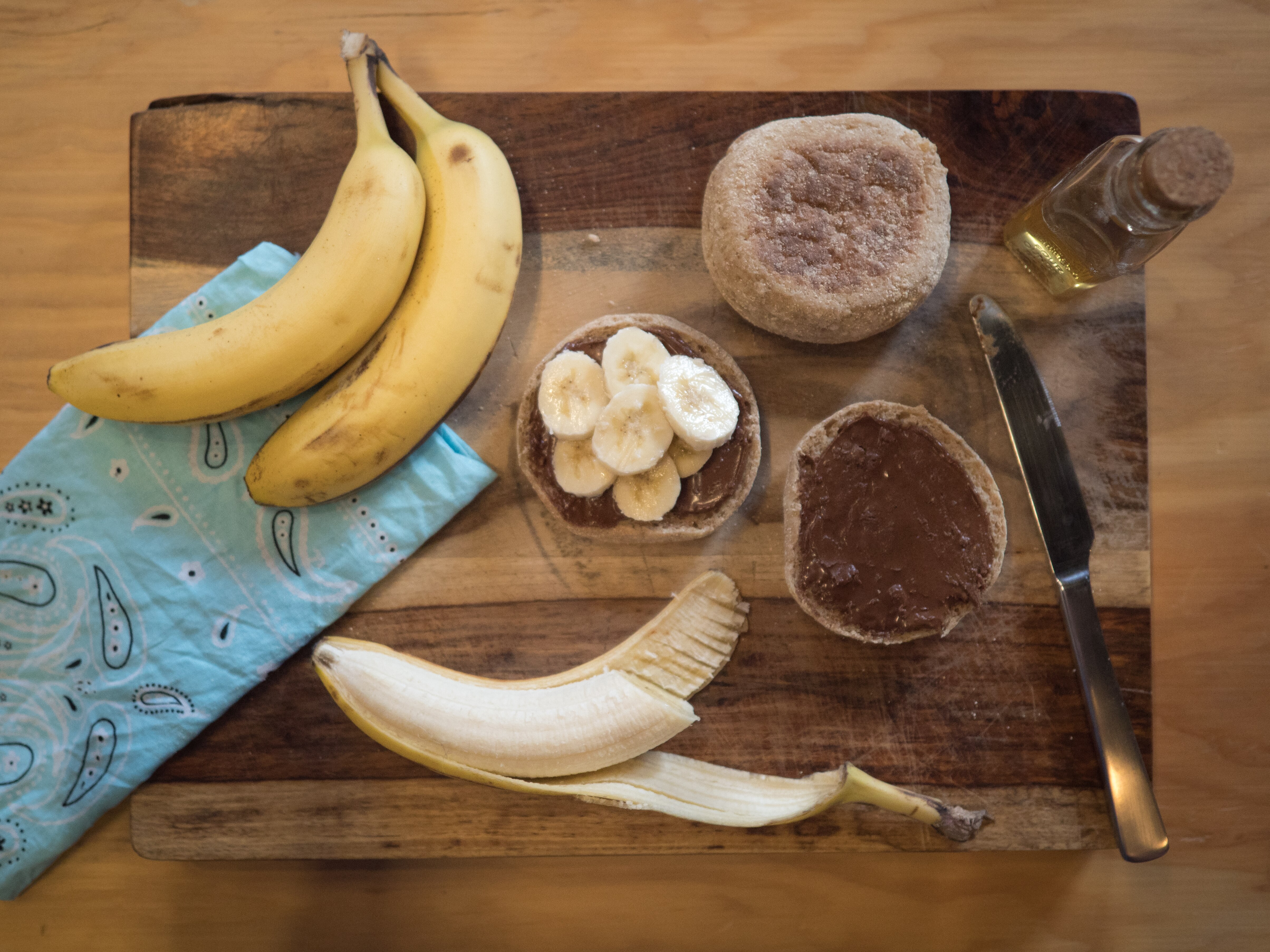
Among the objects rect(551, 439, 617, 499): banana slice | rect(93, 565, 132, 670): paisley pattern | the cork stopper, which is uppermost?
the cork stopper

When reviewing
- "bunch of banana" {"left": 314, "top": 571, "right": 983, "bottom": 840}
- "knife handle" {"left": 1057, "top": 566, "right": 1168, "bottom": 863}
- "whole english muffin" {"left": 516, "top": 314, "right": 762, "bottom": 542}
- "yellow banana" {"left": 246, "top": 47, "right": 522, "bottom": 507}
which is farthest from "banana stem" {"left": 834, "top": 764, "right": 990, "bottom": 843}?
"yellow banana" {"left": 246, "top": 47, "right": 522, "bottom": 507}

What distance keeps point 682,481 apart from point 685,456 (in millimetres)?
76

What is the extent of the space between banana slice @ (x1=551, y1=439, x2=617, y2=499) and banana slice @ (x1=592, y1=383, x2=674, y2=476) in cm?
6

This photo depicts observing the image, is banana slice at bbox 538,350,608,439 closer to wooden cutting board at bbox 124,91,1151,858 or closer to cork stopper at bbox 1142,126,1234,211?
wooden cutting board at bbox 124,91,1151,858

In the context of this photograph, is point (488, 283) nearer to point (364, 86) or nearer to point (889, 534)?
point (364, 86)

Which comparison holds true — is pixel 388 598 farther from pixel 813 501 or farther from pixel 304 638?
pixel 813 501

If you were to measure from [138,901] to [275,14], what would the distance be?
2.57m

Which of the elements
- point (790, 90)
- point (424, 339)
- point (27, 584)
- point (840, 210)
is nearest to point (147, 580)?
point (27, 584)

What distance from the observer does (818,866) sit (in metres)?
2.10

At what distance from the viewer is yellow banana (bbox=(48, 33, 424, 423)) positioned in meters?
1.69

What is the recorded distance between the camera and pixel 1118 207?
175 cm

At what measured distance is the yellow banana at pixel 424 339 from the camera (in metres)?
1.74

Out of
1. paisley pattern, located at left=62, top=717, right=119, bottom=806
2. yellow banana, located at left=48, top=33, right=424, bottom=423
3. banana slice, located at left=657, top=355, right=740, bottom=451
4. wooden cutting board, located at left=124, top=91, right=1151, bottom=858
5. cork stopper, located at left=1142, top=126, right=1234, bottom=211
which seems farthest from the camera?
wooden cutting board, located at left=124, top=91, right=1151, bottom=858

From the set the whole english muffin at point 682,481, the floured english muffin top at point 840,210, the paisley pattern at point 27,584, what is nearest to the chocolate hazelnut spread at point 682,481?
the whole english muffin at point 682,481
